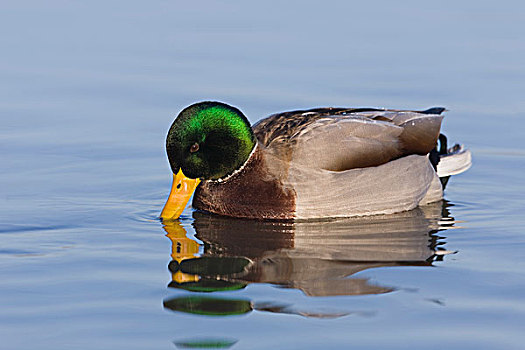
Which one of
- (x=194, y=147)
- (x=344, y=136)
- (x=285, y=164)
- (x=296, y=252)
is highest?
(x=344, y=136)

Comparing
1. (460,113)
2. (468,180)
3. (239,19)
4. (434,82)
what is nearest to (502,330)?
(468,180)

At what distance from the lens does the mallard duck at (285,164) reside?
7969 mm

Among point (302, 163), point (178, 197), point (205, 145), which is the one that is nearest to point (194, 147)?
point (205, 145)

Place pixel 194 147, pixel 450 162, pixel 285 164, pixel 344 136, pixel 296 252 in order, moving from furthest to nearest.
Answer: pixel 450 162, pixel 344 136, pixel 285 164, pixel 194 147, pixel 296 252

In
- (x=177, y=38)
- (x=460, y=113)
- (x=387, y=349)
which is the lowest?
(x=387, y=349)

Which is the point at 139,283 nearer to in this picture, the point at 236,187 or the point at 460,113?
the point at 236,187

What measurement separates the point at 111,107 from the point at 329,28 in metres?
4.39

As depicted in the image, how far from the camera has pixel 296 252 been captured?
7.13 meters

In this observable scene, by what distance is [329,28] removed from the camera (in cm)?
1441

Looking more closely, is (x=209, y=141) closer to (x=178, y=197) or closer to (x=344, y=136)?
(x=178, y=197)

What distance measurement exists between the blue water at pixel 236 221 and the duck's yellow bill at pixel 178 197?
127 millimetres

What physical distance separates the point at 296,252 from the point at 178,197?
1.30 m

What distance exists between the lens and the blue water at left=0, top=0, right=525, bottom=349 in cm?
562

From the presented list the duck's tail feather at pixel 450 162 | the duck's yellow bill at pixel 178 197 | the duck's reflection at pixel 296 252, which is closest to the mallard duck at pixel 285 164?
the duck's yellow bill at pixel 178 197
